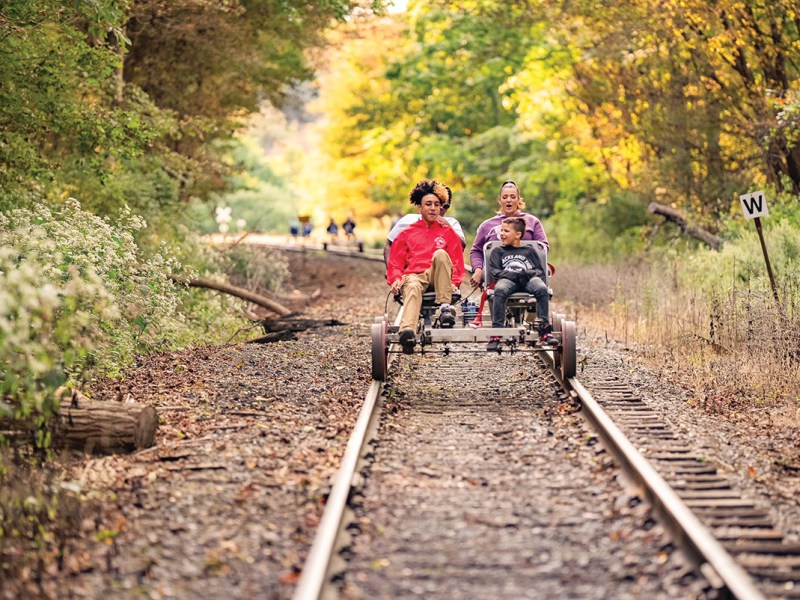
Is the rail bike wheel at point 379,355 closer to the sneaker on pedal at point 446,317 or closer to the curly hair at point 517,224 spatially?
the sneaker on pedal at point 446,317

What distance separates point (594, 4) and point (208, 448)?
18.9 metres

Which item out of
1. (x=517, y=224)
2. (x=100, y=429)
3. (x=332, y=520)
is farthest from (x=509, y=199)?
(x=332, y=520)

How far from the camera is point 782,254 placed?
51.9 feet

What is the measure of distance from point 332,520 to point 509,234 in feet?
17.4

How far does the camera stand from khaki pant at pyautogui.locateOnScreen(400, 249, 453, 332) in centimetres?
1050

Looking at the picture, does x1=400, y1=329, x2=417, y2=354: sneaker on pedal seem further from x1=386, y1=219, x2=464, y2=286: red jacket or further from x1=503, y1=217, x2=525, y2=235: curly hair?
x1=503, y1=217, x2=525, y2=235: curly hair

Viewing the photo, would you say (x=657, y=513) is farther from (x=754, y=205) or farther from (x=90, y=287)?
(x=754, y=205)

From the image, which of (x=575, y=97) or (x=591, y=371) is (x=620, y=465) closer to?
(x=591, y=371)

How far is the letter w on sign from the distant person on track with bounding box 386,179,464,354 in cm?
375

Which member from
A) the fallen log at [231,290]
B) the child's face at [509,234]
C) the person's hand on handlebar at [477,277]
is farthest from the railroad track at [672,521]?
the fallen log at [231,290]

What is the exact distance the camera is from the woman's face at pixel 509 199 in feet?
36.2

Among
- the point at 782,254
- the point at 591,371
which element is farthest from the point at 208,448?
the point at 782,254

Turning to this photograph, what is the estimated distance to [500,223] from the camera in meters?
11.6

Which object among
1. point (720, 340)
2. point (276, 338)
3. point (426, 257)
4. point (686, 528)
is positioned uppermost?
point (426, 257)
